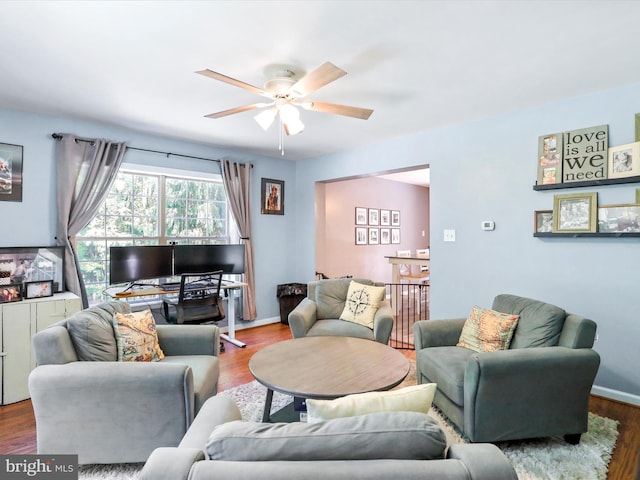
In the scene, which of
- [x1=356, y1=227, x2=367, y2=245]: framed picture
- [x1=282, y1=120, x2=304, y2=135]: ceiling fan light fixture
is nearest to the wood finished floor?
[x1=282, y1=120, x2=304, y2=135]: ceiling fan light fixture

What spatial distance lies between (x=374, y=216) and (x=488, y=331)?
4842 mm

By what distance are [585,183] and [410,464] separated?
298 cm

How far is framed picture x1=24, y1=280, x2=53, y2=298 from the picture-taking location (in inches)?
123

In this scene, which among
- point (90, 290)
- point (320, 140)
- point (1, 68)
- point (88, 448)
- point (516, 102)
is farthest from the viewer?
point (320, 140)

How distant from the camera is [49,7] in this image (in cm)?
181

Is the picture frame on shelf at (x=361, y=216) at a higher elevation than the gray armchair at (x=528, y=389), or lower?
higher

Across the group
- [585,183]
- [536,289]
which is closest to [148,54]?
[585,183]

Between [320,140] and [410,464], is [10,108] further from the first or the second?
[410,464]

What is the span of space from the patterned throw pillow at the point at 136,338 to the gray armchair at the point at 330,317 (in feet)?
4.06

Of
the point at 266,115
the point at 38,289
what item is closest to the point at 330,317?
the point at 266,115

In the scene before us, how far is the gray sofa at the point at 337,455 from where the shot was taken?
36.0 inches

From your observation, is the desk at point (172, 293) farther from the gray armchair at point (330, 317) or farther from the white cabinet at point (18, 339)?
the gray armchair at point (330, 317)

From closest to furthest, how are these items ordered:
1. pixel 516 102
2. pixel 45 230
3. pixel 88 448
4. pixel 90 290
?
pixel 88 448 → pixel 516 102 → pixel 45 230 → pixel 90 290

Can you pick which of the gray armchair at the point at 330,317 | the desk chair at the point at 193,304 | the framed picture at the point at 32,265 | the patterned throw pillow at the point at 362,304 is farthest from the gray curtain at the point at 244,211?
the framed picture at the point at 32,265
